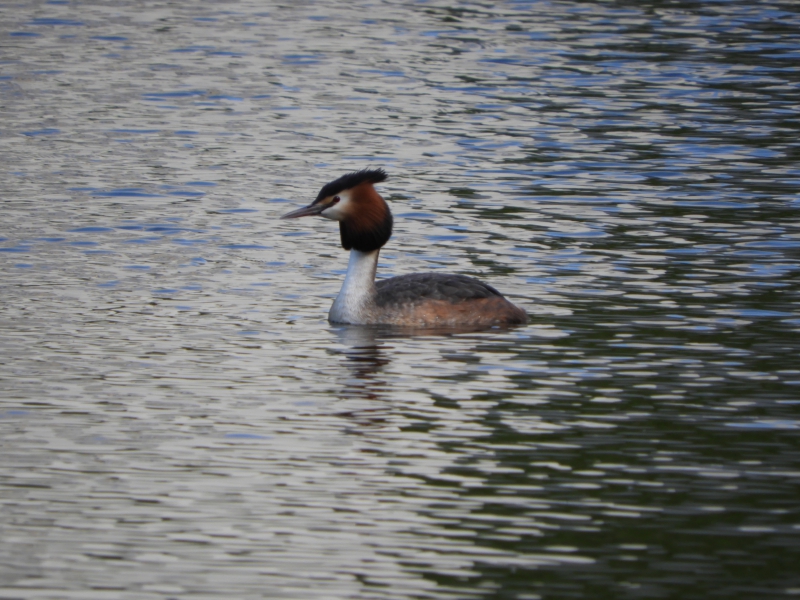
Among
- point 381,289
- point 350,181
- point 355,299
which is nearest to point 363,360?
point 355,299

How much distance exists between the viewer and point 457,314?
13773 millimetres

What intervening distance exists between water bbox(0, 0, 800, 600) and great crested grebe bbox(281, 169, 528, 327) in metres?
0.29

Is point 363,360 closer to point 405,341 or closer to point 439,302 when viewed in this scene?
point 405,341

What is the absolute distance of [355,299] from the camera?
45.6 feet

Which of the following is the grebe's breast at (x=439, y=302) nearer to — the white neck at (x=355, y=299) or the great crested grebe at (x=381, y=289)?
the great crested grebe at (x=381, y=289)

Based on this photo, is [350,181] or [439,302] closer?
[439,302]

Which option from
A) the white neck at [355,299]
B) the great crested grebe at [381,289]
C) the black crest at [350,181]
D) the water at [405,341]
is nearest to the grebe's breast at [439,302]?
the great crested grebe at [381,289]

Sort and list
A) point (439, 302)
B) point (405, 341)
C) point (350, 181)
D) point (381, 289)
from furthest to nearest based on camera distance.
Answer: point (350, 181) → point (381, 289) → point (439, 302) → point (405, 341)

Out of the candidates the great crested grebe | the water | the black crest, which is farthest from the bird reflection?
the black crest

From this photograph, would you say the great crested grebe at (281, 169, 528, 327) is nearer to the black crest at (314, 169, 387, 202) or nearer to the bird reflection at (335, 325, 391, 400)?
the black crest at (314, 169, 387, 202)

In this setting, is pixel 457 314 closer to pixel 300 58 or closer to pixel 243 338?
pixel 243 338

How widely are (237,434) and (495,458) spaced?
1729mm

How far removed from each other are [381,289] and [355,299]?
31 cm

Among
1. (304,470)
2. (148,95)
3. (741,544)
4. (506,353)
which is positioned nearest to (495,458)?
(304,470)
